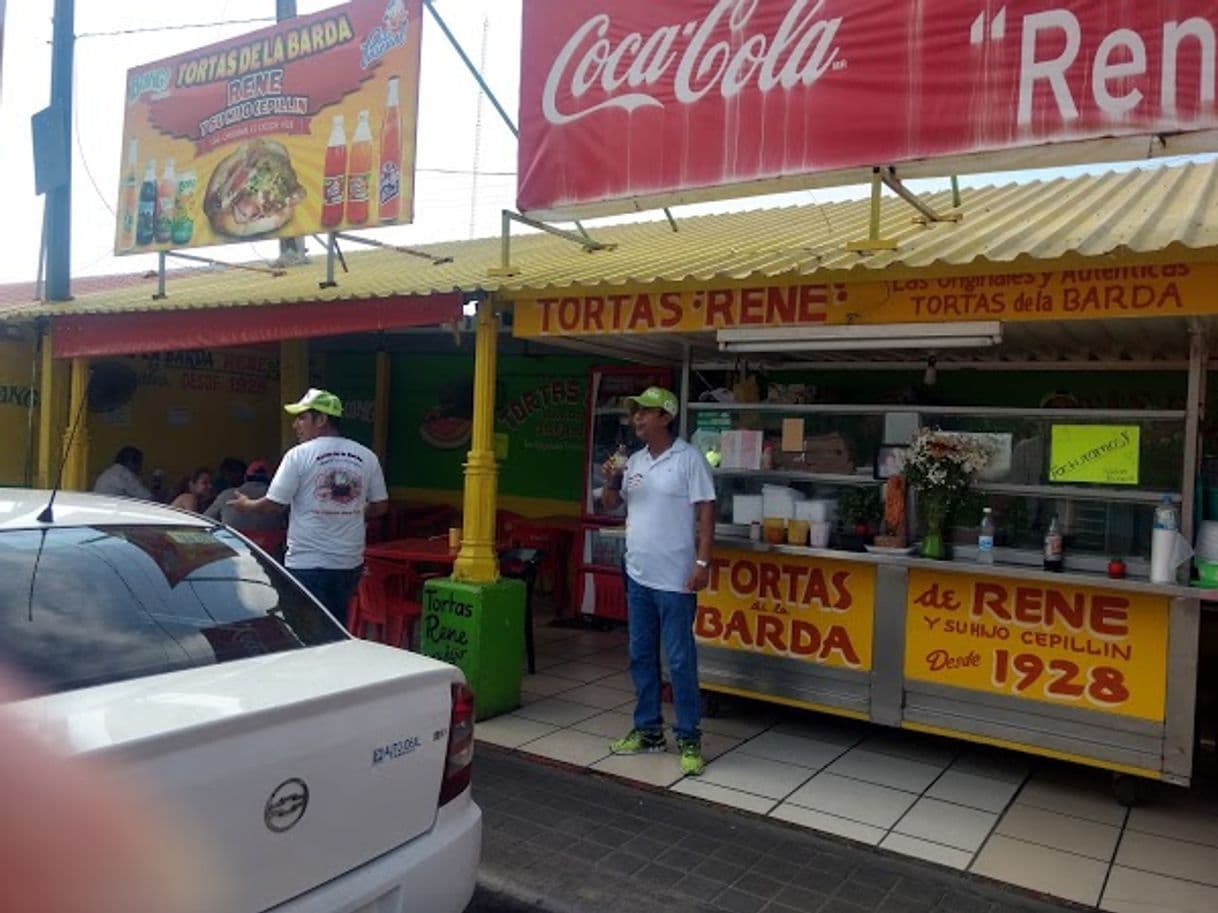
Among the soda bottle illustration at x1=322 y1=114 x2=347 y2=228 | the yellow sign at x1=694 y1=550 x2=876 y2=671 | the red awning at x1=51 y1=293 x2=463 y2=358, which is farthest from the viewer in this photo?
the soda bottle illustration at x1=322 y1=114 x2=347 y2=228

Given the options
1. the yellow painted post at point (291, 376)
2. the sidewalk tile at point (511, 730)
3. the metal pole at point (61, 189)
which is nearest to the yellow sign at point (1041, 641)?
the sidewalk tile at point (511, 730)

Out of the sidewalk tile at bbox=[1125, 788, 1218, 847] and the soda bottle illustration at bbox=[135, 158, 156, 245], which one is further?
the soda bottle illustration at bbox=[135, 158, 156, 245]

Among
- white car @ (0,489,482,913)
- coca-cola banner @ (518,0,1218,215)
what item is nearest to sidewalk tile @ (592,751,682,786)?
white car @ (0,489,482,913)

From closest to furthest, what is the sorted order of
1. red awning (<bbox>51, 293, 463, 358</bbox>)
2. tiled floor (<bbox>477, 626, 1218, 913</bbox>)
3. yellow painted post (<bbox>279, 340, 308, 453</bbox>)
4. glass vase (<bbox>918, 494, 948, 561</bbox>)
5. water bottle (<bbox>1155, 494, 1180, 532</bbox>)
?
tiled floor (<bbox>477, 626, 1218, 913</bbox>) < water bottle (<bbox>1155, 494, 1180, 532</bbox>) < glass vase (<bbox>918, 494, 948, 561</bbox>) < red awning (<bbox>51, 293, 463, 358</bbox>) < yellow painted post (<bbox>279, 340, 308, 453</bbox>)

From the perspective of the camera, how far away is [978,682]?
4.92 metres

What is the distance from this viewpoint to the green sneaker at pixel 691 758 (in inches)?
186

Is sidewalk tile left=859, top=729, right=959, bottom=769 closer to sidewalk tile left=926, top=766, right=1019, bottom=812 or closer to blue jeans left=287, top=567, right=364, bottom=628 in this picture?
sidewalk tile left=926, top=766, right=1019, bottom=812

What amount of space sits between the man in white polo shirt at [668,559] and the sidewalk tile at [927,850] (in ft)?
3.38

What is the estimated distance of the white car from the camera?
6.56 feet

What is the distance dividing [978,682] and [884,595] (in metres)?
0.65

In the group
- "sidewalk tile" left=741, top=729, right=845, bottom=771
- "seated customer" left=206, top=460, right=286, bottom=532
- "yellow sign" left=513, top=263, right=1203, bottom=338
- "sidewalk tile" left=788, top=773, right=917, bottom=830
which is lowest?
"sidewalk tile" left=788, top=773, right=917, bottom=830

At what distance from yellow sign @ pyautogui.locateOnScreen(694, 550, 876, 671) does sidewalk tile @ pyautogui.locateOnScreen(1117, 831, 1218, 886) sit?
4.97 feet

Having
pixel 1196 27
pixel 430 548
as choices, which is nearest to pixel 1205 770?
pixel 1196 27

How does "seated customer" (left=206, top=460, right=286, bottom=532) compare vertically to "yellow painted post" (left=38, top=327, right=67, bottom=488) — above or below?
below
